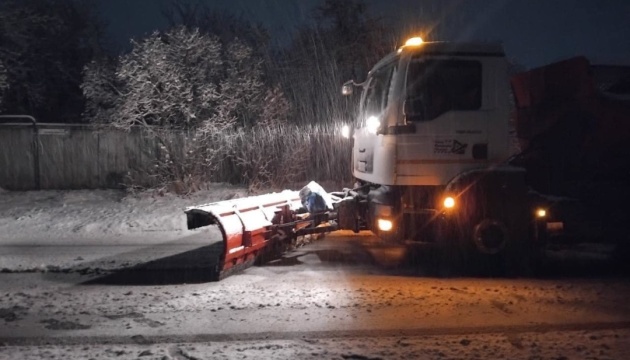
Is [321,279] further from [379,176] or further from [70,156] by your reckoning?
[70,156]

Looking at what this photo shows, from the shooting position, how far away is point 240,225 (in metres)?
9.63

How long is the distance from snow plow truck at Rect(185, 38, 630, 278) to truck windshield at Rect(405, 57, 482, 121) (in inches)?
0.5

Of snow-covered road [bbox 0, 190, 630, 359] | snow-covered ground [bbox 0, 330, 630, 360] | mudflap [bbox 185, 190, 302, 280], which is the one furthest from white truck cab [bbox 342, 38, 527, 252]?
snow-covered ground [bbox 0, 330, 630, 360]

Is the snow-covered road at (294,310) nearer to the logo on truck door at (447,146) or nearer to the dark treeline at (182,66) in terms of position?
the logo on truck door at (447,146)

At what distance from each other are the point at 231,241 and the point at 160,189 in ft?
29.7

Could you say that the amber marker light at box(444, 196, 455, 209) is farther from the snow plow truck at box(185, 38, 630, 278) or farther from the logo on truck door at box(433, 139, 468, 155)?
the logo on truck door at box(433, 139, 468, 155)

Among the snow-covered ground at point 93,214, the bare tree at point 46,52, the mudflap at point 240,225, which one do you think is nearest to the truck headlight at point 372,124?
the mudflap at point 240,225

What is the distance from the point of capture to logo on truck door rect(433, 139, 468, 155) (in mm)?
9414

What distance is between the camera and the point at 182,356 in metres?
6.25

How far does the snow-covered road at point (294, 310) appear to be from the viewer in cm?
649

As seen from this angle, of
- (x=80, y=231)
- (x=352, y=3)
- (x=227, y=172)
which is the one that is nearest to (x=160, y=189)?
(x=227, y=172)

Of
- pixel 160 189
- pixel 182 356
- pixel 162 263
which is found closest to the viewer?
pixel 182 356

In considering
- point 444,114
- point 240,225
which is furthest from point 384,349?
point 444,114

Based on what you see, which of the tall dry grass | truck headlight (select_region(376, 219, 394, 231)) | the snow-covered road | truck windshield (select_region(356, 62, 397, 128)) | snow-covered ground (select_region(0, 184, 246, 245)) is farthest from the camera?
the tall dry grass
